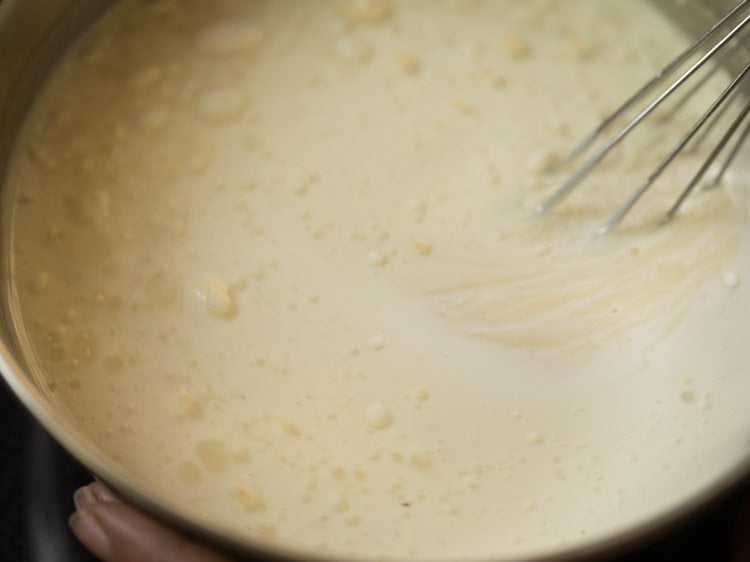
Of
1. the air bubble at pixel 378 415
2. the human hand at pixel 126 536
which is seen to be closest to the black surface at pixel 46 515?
the human hand at pixel 126 536

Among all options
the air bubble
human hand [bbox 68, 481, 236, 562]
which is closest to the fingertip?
human hand [bbox 68, 481, 236, 562]

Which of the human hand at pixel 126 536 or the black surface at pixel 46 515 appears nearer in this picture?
the human hand at pixel 126 536

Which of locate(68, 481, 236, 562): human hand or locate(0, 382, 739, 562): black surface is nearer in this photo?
locate(68, 481, 236, 562): human hand

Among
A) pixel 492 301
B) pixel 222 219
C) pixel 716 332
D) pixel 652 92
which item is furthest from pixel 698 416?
pixel 222 219

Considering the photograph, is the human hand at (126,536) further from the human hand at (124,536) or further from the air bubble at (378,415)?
the air bubble at (378,415)

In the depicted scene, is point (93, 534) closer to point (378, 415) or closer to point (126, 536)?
point (126, 536)

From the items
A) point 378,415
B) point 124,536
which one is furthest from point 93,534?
point 378,415

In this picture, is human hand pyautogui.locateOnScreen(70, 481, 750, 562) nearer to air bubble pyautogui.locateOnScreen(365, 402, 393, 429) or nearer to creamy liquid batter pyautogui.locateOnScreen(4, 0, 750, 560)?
creamy liquid batter pyautogui.locateOnScreen(4, 0, 750, 560)
